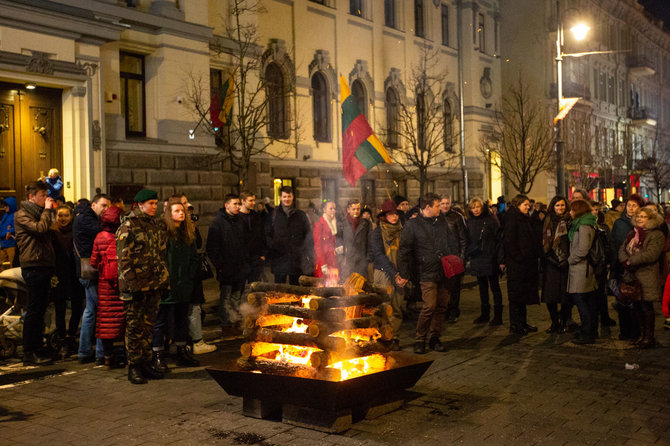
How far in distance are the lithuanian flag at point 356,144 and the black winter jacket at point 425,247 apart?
5.03 meters

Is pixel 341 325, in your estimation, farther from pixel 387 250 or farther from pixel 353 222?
pixel 353 222

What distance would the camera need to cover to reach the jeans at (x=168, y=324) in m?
8.09

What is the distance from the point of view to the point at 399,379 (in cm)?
624

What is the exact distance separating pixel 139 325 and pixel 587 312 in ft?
18.3

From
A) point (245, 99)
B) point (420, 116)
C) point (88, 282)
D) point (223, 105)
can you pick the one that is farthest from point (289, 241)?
point (420, 116)

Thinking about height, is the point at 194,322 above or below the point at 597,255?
below

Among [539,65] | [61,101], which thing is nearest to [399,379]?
[61,101]

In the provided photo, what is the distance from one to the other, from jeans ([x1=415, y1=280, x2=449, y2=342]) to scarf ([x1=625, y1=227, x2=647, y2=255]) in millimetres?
2390

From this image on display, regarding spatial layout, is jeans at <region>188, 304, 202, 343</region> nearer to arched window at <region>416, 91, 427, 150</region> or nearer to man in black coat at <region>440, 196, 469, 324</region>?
man in black coat at <region>440, 196, 469, 324</region>

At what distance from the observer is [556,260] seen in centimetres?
1000

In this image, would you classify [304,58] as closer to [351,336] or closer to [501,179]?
[501,179]

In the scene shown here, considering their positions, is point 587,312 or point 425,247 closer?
point 425,247

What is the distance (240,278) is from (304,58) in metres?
16.5

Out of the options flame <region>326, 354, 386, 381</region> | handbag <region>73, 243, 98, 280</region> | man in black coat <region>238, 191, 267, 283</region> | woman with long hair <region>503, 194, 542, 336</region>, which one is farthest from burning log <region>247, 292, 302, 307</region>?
woman with long hair <region>503, 194, 542, 336</region>
